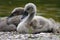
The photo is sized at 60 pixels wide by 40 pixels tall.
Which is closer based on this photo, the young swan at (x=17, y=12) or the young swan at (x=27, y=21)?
the young swan at (x=27, y=21)

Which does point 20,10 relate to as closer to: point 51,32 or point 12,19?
point 12,19

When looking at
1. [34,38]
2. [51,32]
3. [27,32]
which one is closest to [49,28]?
[51,32]

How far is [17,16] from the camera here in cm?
1084

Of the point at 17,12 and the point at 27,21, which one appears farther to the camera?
the point at 17,12

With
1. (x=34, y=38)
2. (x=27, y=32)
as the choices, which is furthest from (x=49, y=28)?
(x=34, y=38)

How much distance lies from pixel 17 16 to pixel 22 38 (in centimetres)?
241

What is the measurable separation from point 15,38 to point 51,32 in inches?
73.3

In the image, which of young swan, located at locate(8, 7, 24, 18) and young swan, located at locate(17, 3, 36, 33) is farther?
young swan, located at locate(8, 7, 24, 18)

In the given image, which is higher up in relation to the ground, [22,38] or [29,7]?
[29,7]

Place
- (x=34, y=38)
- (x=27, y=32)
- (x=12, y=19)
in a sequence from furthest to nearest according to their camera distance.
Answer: (x=12, y=19)
(x=27, y=32)
(x=34, y=38)

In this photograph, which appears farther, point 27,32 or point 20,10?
point 20,10

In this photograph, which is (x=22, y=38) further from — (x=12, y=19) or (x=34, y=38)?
(x=12, y=19)

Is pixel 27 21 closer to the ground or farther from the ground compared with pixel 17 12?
closer to the ground

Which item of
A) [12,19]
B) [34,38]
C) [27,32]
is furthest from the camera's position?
[12,19]
